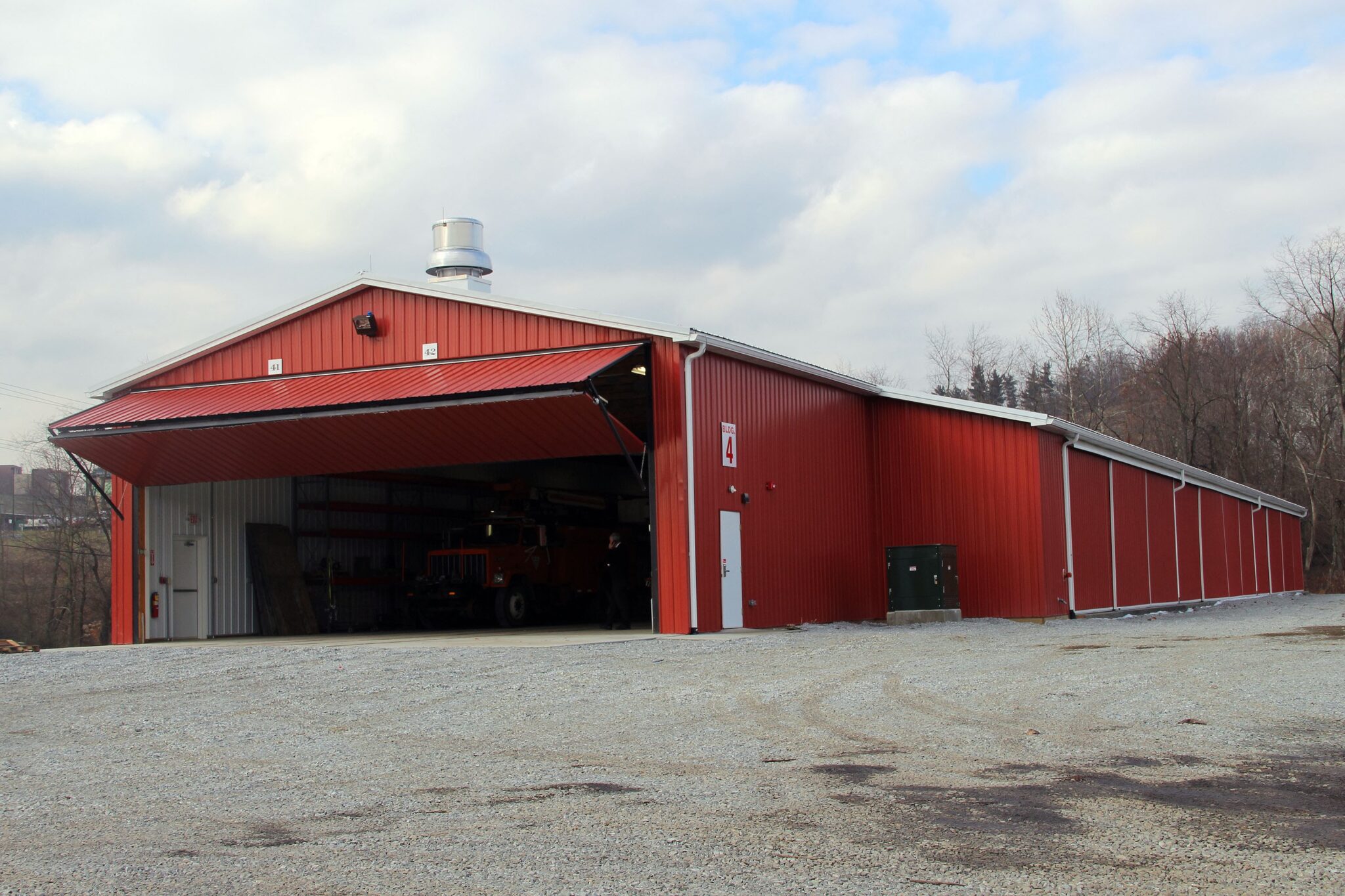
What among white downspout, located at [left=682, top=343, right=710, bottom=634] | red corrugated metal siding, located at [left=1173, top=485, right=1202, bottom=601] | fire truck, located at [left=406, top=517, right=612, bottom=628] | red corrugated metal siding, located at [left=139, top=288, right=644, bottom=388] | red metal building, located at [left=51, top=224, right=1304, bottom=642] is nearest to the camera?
white downspout, located at [left=682, top=343, right=710, bottom=634]

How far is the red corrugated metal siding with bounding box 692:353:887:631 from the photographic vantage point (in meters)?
20.2

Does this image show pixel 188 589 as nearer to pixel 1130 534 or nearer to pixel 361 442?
pixel 361 442

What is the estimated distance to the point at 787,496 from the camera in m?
22.9

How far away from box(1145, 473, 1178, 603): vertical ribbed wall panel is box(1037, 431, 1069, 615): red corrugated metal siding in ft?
21.1

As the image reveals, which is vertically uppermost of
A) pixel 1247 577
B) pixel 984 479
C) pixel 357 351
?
pixel 357 351

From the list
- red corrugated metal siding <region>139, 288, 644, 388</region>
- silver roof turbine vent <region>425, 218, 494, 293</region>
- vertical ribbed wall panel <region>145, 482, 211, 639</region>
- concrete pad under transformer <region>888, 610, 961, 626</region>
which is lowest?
concrete pad under transformer <region>888, 610, 961, 626</region>

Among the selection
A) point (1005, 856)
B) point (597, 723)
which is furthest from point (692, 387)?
point (1005, 856)

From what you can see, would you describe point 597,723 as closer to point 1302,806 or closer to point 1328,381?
point 1302,806

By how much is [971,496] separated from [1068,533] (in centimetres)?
211

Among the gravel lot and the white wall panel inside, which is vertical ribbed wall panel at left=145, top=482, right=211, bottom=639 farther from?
the gravel lot

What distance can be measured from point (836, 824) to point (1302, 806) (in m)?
2.36

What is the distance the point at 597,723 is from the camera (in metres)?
10.2

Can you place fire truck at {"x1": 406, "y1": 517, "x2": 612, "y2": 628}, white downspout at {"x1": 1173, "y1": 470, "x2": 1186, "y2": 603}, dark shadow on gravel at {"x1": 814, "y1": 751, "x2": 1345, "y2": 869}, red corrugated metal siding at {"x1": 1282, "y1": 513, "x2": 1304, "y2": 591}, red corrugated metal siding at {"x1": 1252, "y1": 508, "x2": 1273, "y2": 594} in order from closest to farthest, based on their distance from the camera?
dark shadow on gravel at {"x1": 814, "y1": 751, "x2": 1345, "y2": 869}
fire truck at {"x1": 406, "y1": 517, "x2": 612, "y2": 628}
white downspout at {"x1": 1173, "y1": 470, "x2": 1186, "y2": 603}
red corrugated metal siding at {"x1": 1252, "y1": 508, "x2": 1273, "y2": 594}
red corrugated metal siding at {"x1": 1282, "y1": 513, "x2": 1304, "y2": 591}

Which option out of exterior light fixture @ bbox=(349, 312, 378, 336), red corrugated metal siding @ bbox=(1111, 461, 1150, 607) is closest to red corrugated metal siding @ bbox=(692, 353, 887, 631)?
red corrugated metal siding @ bbox=(1111, 461, 1150, 607)
